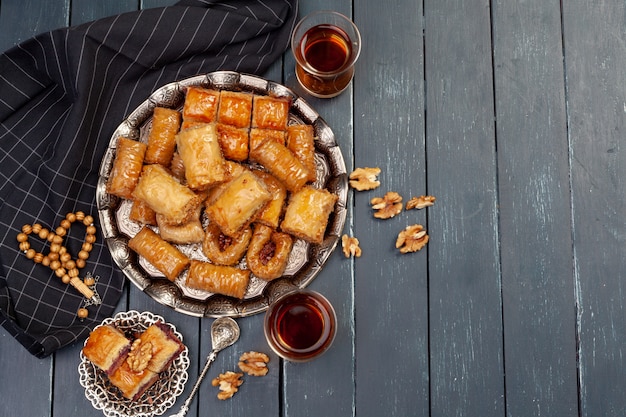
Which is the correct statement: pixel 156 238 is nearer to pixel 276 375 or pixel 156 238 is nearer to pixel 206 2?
pixel 276 375

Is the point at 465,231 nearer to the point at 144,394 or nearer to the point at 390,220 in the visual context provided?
the point at 390,220

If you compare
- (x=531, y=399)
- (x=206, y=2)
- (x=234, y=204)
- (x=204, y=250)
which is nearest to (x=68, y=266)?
(x=204, y=250)

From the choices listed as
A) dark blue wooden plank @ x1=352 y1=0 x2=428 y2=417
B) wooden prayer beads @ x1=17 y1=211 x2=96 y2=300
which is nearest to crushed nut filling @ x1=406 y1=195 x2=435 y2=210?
dark blue wooden plank @ x1=352 y1=0 x2=428 y2=417

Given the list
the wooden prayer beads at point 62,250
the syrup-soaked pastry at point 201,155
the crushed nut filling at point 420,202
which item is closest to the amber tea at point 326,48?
the syrup-soaked pastry at point 201,155

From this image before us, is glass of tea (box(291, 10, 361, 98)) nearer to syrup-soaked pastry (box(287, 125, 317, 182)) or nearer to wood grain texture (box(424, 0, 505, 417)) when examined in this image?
syrup-soaked pastry (box(287, 125, 317, 182))

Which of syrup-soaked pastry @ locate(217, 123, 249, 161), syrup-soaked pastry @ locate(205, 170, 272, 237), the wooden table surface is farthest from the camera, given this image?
the wooden table surface
